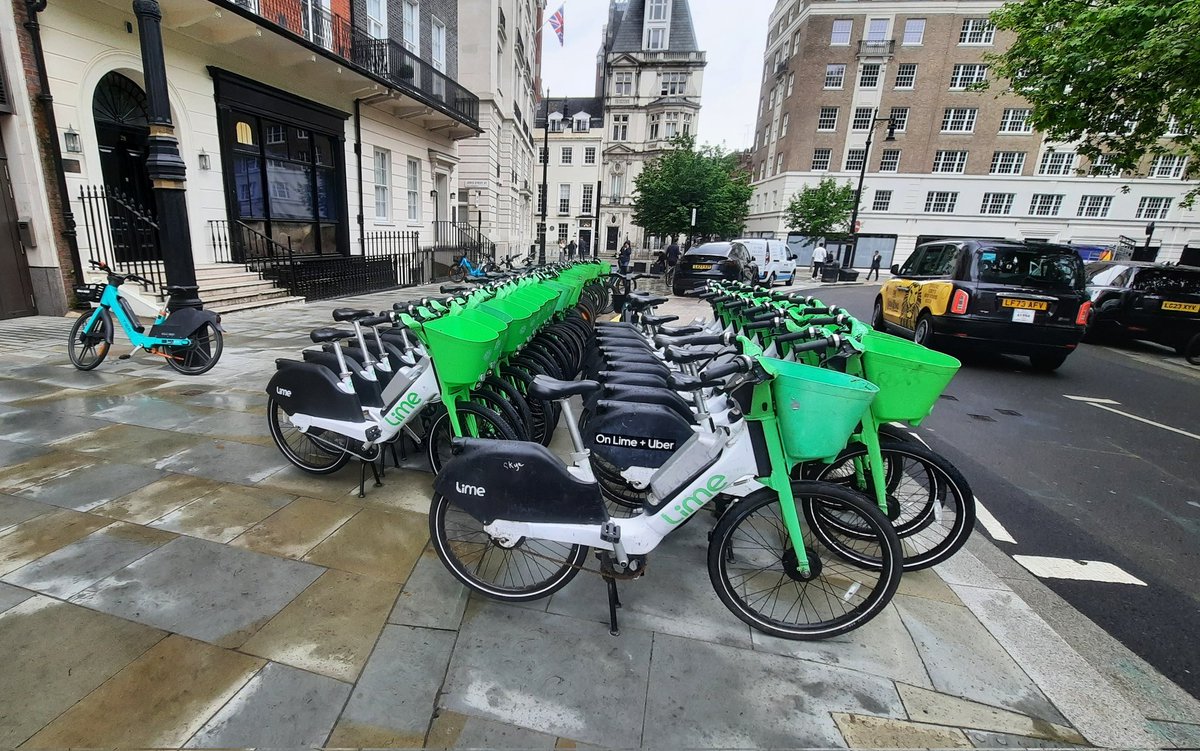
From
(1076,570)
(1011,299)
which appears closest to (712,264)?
(1011,299)

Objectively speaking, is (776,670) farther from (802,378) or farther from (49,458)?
(49,458)

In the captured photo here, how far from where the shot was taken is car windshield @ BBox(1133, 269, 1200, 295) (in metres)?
9.43

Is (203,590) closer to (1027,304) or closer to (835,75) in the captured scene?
(1027,304)

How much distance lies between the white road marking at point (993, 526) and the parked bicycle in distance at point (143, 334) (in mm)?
7432

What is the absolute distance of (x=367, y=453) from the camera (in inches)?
138

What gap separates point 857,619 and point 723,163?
1318 inches

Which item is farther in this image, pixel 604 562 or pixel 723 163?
pixel 723 163

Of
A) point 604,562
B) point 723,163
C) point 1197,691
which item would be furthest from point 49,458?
point 723,163

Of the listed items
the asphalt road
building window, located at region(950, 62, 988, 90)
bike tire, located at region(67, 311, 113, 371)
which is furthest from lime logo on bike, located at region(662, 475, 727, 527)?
building window, located at region(950, 62, 988, 90)

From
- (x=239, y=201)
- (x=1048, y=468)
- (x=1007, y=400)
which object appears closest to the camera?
(x=1048, y=468)

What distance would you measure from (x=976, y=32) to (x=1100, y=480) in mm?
47316

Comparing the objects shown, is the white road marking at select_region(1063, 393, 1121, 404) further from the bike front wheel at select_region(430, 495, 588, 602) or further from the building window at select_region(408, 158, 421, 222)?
the building window at select_region(408, 158, 421, 222)

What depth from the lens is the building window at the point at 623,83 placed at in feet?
175

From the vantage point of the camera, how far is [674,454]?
2.49 metres
